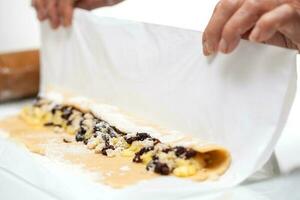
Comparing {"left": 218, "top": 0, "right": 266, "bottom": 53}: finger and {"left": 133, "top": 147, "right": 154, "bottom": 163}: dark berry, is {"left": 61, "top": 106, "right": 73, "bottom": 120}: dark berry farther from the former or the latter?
{"left": 218, "top": 0, "right": 266, "bottom": 53}: finger

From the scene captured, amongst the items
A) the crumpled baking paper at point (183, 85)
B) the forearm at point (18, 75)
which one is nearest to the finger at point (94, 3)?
the crumpled baking paper at point (183, 85)

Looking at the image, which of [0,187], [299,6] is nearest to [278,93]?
[299,6]

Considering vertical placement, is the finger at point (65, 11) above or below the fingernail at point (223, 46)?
below

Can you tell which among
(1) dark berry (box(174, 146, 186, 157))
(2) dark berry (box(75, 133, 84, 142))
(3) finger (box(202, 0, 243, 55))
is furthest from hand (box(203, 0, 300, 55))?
(2) dark berry (box(75, 133, 84, 142))

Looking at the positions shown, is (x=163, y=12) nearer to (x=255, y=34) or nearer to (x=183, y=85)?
(x=183, y=85)

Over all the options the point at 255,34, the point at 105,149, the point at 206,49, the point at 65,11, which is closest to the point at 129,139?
the point at 105,149

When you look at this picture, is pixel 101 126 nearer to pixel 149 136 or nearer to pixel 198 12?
pixel 149 136

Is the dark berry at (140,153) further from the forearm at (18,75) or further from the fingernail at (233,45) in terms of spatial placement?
→ the forearm at (18,75)
